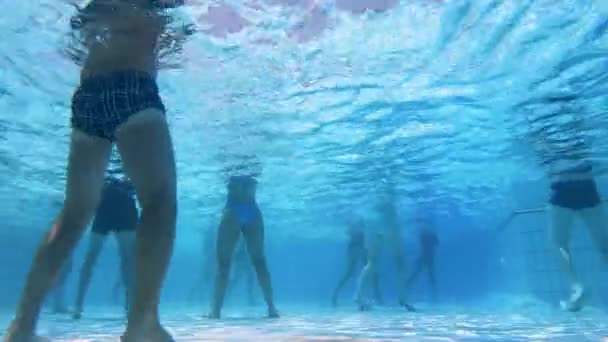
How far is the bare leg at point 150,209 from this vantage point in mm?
3762

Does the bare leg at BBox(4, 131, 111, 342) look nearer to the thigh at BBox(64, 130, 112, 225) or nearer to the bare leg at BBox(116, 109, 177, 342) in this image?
the thigh at BBox(64, 130, 112, 225)

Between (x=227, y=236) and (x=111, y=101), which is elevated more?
(x=111, y=101)

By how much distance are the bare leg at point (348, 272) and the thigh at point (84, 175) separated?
58.7ft

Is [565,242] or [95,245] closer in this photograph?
[95,245]

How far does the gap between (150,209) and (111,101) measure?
1.15 m

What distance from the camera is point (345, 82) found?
14.0 metres

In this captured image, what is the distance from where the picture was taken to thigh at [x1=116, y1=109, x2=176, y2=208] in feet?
13.3

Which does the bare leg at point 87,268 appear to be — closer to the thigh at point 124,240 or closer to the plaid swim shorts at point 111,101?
the thigh at point 124,240

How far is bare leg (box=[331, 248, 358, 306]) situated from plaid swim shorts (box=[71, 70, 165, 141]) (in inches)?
717

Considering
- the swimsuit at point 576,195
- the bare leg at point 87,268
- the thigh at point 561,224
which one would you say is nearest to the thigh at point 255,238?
the bare leg at point 87,268

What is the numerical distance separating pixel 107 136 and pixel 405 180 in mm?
23699

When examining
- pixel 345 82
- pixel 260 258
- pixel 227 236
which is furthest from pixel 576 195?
pixel 227 236

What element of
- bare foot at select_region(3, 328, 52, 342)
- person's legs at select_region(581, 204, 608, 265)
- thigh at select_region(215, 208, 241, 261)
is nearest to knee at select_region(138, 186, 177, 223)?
bare foot at select_region(3, 328, 52, 342)

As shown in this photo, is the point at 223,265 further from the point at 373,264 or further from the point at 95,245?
the point at 373,264
